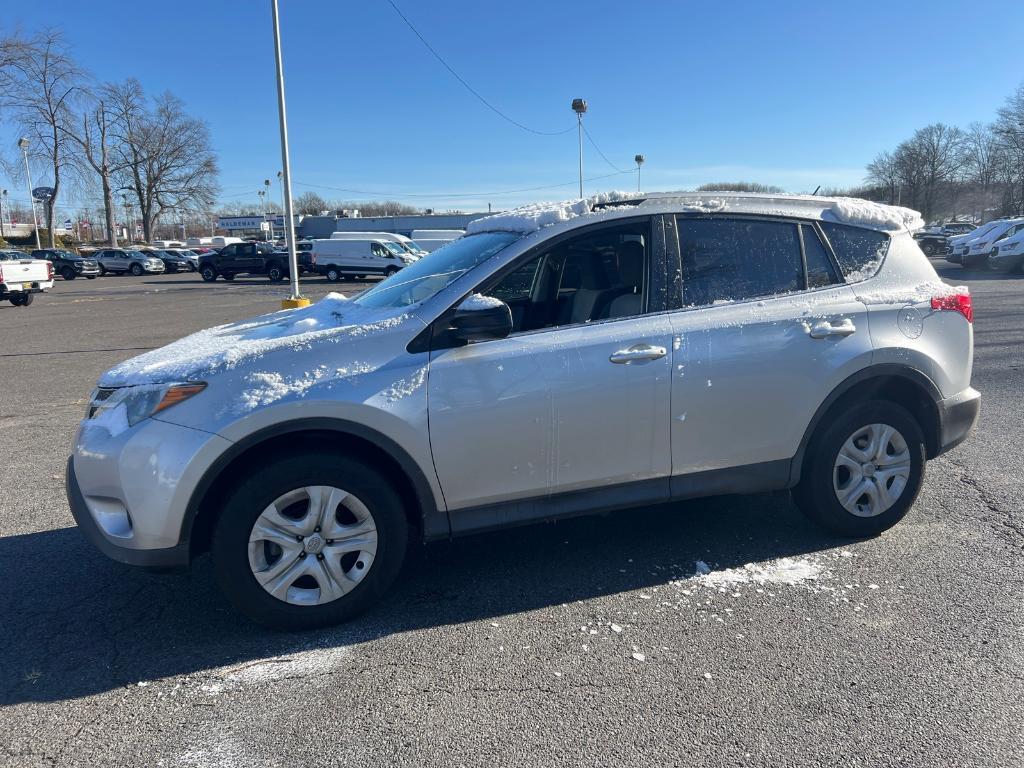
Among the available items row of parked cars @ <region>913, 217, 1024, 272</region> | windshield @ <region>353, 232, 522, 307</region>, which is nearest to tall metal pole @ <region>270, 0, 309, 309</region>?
windshield @ <region>353, 232, 522, 307</region>

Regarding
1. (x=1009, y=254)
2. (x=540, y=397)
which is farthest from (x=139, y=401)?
(x=1009, y=254)

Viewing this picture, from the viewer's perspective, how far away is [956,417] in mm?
4094

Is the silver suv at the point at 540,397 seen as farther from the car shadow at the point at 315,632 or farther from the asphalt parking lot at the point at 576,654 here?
the asphalt parking lot at the point at 576,654

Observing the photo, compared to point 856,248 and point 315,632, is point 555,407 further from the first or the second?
point 856,248

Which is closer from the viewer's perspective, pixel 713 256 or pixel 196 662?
pixel 196 662

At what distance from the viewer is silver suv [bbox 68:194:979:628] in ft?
10.0

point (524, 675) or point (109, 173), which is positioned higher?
point (109, 173)

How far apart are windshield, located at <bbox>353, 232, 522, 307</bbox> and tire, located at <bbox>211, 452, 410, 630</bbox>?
93cm

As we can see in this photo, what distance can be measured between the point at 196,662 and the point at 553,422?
5.92ft

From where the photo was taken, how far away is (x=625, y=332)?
3.51m

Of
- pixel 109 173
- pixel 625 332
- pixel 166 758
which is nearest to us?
pixel 166 758

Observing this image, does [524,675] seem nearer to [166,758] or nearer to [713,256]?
[166,758]

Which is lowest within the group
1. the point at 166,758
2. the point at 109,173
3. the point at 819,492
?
the point at 166,758

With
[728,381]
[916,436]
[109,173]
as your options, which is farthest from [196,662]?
[109,173]
